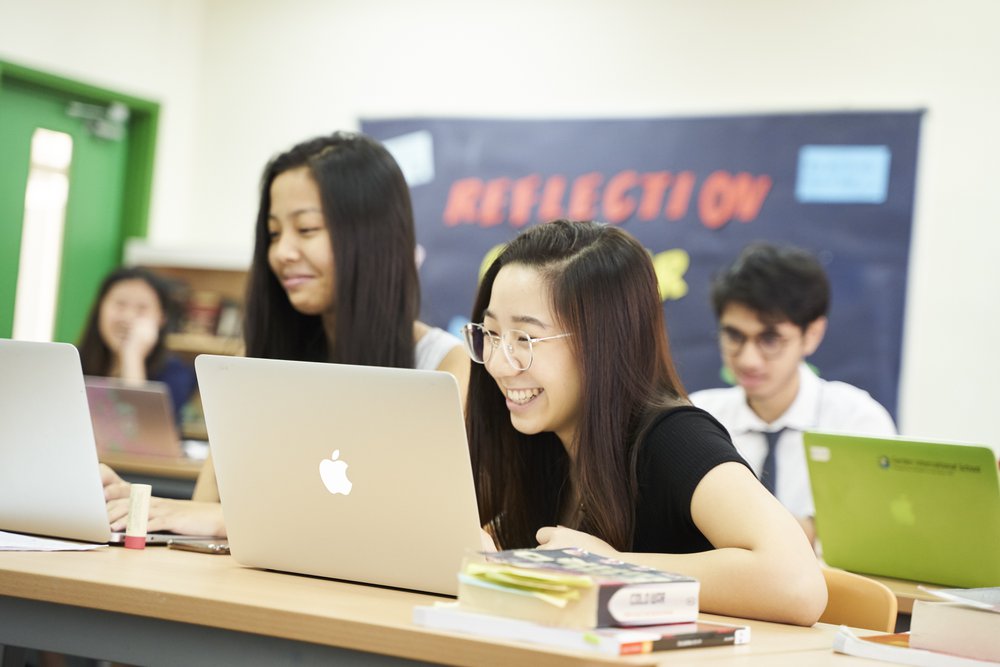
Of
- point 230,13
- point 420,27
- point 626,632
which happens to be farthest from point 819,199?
point 626,632

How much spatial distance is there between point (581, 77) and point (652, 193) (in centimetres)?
60

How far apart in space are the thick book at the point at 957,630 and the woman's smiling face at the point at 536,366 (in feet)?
1.88

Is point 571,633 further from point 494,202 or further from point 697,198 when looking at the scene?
point 494,202

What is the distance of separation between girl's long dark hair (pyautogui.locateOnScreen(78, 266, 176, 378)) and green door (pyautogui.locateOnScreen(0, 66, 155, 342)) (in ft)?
1.68

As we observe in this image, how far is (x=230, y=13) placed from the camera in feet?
19.0

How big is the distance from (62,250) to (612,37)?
→ 2.49 meters

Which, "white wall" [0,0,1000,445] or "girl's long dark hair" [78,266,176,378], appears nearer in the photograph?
"white wall" [0,0,1000,445]

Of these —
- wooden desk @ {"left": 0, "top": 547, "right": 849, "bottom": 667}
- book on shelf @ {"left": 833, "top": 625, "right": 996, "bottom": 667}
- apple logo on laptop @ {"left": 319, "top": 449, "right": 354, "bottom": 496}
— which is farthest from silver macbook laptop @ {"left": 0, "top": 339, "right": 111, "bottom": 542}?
book on shelf @ {"left": 833, "top": 625, "right": 996, "bottom": 667}

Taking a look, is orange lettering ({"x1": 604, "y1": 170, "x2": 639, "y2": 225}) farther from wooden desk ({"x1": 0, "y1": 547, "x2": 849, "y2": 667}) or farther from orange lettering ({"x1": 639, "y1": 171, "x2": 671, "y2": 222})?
wooden desk ({"x1": 0, "y1": 547, "x2": 849, "y2": 667})

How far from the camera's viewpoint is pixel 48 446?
71.9 inches

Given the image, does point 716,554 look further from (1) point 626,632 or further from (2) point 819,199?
(2) point 819,199

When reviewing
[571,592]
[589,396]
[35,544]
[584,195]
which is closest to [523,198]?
[584,195]

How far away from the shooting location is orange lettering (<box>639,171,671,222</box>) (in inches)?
191

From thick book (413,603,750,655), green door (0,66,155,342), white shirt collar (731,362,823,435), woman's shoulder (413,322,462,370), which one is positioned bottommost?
thick book (413,603,750,655)
